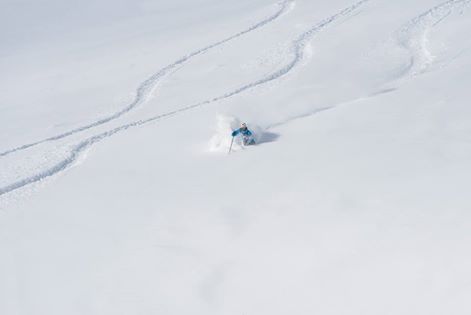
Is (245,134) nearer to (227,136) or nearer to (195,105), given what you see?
(227,136)

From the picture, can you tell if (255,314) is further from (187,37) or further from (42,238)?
(187,37)

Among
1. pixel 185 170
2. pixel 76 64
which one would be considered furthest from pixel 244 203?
pixel 76 64

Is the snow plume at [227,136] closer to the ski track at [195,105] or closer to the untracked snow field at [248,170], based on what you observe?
the untracked snow field at [248,170]

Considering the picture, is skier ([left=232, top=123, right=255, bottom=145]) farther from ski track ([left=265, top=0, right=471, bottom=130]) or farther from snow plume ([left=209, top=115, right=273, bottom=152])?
ski track ([left=265, top=0, right=471, bottom=130])

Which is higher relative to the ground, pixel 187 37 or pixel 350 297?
pixel 187 37

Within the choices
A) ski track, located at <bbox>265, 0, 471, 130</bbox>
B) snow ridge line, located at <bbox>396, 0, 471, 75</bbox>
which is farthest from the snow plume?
snow ridge line, located at <bbox>396, 0, 471, 75</bbox>

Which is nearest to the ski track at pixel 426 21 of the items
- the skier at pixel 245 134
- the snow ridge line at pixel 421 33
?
the snow ridge line at pixel 421 33
